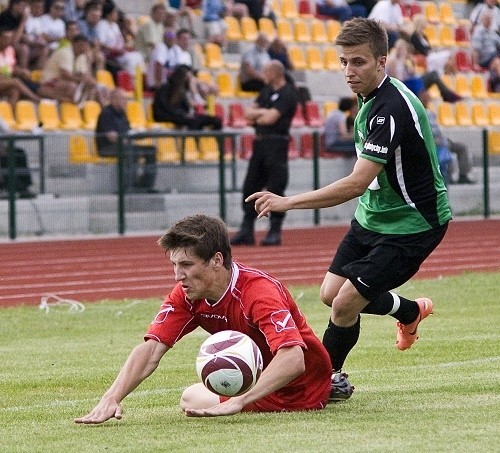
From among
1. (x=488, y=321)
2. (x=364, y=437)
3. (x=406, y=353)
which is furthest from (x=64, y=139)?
(x=364, y=437)

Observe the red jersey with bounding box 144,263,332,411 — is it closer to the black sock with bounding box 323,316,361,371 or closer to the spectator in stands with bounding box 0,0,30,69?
the black sock with bounding box 323,316,361,371

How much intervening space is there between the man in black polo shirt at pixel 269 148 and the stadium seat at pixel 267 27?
27.0 feet

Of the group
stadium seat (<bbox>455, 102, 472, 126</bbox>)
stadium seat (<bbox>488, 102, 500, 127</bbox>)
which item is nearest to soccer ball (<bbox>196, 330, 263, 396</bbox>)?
stadium seat (<bbox>455, 102, 472, 126</bbox>)

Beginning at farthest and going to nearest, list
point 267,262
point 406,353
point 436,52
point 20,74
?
1. point 436,52
2. point 20,74
3. point 267,262
4. point 406,353

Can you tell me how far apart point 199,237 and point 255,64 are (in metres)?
19.0

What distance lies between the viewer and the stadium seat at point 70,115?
22.2 metres

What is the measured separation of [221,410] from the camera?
265 inches

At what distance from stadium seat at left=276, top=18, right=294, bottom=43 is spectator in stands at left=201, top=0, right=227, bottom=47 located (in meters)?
1.72

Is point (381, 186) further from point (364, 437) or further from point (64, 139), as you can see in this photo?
point (64, 139)

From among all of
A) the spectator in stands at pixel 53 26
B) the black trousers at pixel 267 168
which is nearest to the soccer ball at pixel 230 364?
the black trousers at pixel 267 168

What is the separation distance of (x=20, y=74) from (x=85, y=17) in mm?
1941

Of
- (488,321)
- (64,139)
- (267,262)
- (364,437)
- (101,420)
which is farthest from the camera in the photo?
(64,139)

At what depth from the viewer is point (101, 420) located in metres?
6.64

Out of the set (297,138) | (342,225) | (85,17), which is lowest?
(342,225)
